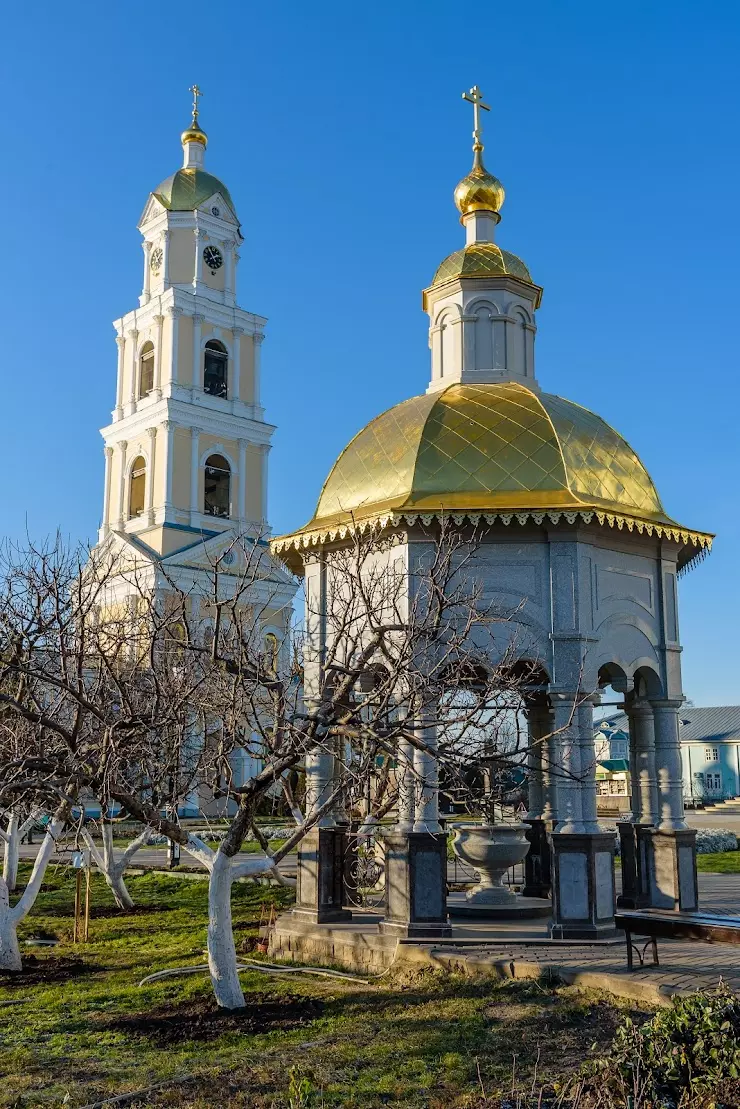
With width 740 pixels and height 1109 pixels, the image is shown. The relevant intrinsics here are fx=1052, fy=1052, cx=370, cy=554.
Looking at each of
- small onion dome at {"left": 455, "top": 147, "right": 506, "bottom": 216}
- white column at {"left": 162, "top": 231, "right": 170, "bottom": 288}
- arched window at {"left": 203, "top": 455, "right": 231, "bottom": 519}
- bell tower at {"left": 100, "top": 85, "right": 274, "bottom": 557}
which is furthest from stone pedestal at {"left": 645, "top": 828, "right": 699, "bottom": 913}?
white column at {"left": 162, "top": 231, "right": 170, "bottom": 288}

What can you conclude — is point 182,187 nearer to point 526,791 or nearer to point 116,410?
point 116,410

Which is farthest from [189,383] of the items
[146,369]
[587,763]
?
[587,763]

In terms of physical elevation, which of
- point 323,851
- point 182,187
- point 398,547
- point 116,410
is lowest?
point 323,851

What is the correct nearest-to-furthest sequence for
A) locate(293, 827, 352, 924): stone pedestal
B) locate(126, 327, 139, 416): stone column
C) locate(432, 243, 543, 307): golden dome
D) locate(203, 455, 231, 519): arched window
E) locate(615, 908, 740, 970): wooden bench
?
locate(615, 908, 740, 970): wooden bench
locate(293, 827, 352, 924): stone pedestal
locate(432, 243, 543, 307): golden dome
locate(203, 455, 231, 519): arched window
locate(126, 327, 139, 416): stone column

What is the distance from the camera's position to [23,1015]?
8.28 m

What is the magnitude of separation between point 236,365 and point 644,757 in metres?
29.5

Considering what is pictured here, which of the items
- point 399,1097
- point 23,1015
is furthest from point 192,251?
point 399,1097

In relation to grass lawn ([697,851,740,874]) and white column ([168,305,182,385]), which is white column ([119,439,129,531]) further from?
grass lawn ([697,851,740,874])

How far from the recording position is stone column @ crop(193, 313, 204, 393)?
37.0 metres

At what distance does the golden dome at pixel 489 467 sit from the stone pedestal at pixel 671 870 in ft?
10.00

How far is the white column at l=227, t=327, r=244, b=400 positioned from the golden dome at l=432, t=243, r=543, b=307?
26.1m

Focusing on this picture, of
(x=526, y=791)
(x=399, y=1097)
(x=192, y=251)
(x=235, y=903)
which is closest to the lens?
(x=399, y=1097)

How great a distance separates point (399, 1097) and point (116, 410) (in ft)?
114

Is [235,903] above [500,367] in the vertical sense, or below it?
below
